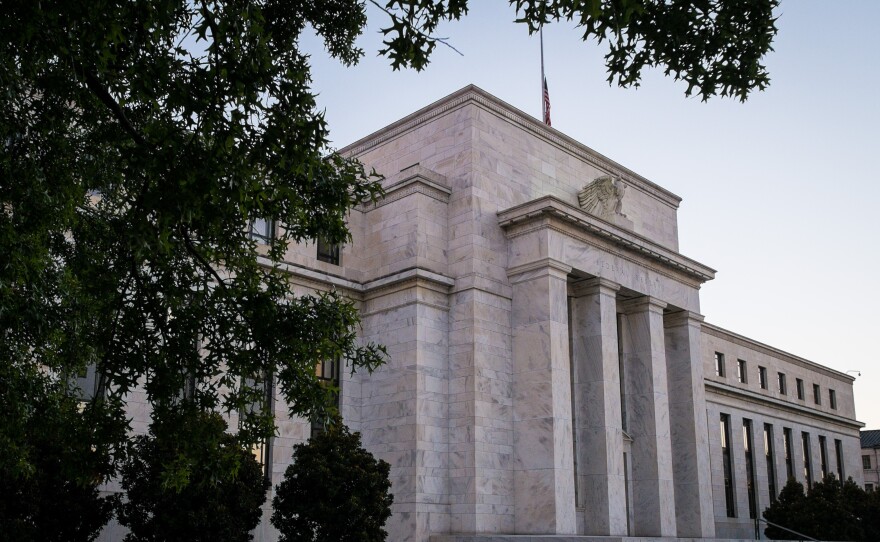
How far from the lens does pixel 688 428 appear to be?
118ft

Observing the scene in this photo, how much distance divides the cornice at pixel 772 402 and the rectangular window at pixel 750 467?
5.19 ft

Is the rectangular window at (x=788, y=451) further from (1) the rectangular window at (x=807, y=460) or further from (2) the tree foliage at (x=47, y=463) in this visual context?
(2) the tree foliage at (x=47, y=463)

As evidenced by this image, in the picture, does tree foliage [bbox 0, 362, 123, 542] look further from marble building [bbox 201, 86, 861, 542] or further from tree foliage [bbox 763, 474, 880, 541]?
tree foliage [bbox 763, 474, 880, 541]

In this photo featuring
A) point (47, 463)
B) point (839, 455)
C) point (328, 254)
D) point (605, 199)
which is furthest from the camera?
point (839, 455)

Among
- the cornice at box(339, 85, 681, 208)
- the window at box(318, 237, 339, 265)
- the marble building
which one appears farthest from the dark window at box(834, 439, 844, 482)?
the window at box(318, 237, 339, 265)

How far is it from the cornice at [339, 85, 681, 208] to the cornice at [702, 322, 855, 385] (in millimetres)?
13934

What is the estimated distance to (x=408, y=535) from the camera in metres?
28.5

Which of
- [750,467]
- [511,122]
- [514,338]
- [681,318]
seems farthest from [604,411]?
[750,467]

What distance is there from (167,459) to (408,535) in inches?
406

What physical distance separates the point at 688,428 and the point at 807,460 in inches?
1000

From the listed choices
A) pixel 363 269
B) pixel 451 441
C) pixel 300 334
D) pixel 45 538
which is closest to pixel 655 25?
pixel 300 334

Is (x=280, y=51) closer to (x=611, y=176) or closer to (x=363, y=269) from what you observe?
(x=363, y=269)

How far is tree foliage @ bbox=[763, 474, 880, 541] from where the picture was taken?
4250cm

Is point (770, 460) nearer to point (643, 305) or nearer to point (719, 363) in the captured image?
point (719, 363)
